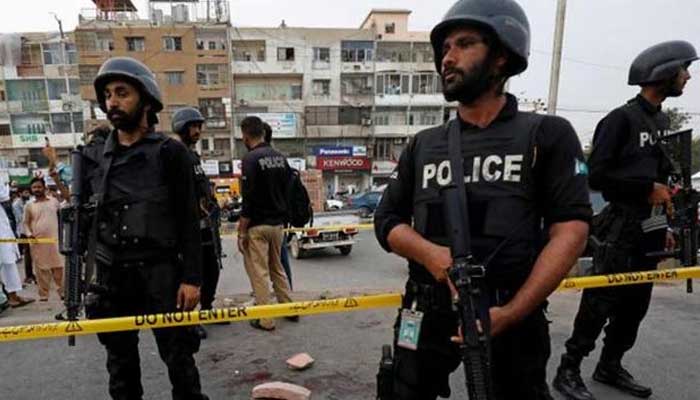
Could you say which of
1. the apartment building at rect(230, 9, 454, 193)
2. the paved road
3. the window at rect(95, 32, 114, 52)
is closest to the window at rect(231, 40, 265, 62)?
the apartment building at rect(230, 9, 454, 193)

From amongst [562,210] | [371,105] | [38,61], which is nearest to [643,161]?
[562,210]

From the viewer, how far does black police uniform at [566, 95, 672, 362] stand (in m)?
2.54

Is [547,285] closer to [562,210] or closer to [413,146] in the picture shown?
[562,210]

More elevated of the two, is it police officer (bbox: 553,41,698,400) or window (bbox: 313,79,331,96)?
window (bbox: 313,79,331,96)

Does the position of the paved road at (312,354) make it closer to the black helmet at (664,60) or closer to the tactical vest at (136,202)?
the tactical vest at (136,202)

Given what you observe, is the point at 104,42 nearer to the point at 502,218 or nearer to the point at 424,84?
the point at 424,84

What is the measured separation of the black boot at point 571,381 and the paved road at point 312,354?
0.20m

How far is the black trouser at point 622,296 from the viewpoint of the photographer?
261 centimetres

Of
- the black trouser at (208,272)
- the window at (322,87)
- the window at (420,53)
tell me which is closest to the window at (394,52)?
the window at (420,53)

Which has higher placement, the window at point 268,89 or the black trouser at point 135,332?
the window at point 268,89

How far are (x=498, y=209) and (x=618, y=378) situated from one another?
7.05ft

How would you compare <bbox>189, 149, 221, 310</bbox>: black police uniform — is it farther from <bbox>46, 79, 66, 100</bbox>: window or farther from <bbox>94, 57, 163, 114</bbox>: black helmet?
<bbox>46, 79, 66, 100</bbox>: window

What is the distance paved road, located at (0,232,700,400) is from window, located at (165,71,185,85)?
31912 mm

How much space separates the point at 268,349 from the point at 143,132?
6.73 feet
